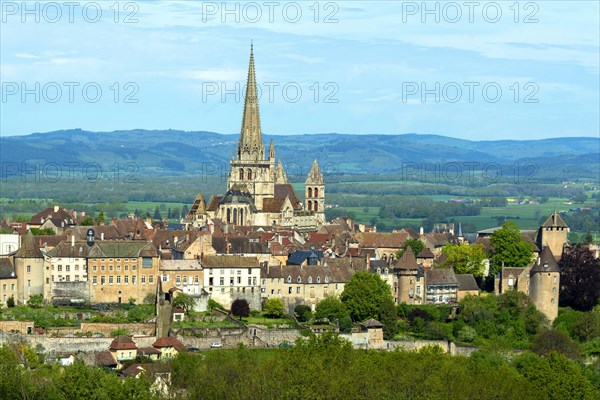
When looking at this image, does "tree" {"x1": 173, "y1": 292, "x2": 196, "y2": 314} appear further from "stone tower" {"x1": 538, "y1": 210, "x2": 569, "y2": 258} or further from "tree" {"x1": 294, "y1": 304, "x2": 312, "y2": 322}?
"stone tower" {"x1": 538, "y1": 210, "x2": 569, "y2": 258}

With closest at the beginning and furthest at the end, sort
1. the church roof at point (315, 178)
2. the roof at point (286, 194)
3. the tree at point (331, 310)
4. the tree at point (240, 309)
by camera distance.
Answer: the tree at point (240, 309) → the tree at point (331, 310) → the roof at point (286, 194) → the church roof at point (315, 178)

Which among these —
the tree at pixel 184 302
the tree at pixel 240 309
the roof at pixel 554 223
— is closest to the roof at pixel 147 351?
the tree at pixel 184 302

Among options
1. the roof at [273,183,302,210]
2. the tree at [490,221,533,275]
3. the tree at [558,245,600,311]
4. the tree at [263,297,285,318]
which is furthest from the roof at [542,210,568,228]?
the roof at [273,183,302,210]

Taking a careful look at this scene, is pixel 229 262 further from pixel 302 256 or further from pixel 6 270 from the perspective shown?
pixel 6 270

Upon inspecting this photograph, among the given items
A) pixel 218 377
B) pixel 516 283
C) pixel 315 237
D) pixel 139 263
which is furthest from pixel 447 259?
pixel 218 377

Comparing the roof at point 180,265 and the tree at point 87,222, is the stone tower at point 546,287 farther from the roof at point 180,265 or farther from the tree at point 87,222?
the tree at point 87,222
